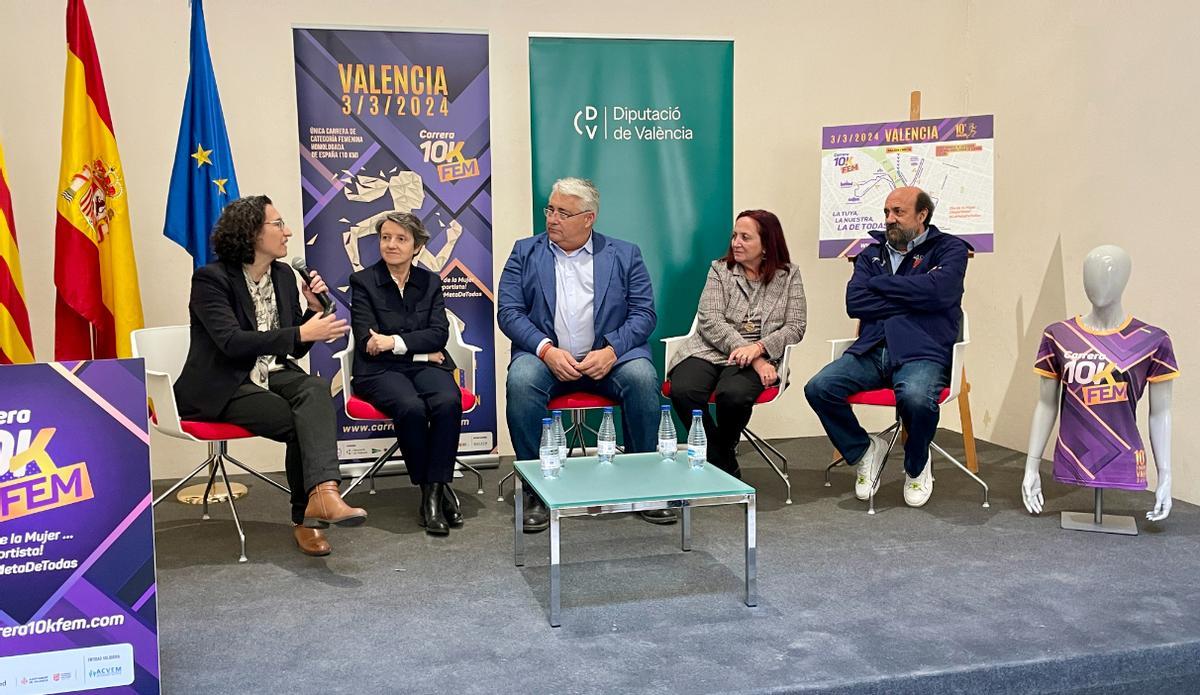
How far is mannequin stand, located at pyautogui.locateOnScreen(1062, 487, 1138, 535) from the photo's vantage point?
352 cm

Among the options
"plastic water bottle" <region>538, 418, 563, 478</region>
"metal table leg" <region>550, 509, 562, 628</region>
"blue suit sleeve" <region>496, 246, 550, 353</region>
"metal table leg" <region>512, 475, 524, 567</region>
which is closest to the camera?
"metal table leg" <region>550, 509, 562, 628</region>

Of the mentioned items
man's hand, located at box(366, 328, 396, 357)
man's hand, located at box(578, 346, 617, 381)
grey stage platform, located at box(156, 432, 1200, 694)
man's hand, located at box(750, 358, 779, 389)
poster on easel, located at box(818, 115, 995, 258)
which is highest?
poster on easel, located at box(818, 115, 995, 258)

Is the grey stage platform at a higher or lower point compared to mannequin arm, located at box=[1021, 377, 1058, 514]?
lower

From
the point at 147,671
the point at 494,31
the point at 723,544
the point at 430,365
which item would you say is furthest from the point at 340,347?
the point at 147,671

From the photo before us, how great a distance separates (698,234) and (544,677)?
2.92m

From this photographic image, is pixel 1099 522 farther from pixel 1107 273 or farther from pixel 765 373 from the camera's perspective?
pixel 765 373

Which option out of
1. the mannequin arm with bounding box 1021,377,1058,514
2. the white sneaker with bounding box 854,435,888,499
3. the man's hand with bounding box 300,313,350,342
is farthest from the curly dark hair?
the mannequin arm with bounding box 1021,377,1058,514

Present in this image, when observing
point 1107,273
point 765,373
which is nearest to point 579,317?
point 765,373

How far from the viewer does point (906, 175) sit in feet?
14.9

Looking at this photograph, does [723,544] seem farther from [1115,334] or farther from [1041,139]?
[1041,139]

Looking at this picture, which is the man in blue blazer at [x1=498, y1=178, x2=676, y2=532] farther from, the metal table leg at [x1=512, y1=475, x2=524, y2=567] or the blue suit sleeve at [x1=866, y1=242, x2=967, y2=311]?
the blue suit sleeve at [x1=866, y1=242, x2=967, y2=311]

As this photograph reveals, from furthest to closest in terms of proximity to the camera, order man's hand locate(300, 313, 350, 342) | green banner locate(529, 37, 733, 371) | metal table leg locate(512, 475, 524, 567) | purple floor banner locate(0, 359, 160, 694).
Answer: green banner locate(529, 37, 733, 371) → man's hand locate(300, 313, 350, 342) → metal table leg locate(512, 475, 524, 567) → purple floor banner locate(0, 359, 160, 694)

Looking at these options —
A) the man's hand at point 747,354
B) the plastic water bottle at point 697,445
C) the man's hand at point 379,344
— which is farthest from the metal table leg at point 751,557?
the man's hand at point 379,344

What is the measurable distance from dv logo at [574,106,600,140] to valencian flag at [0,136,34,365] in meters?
2.53
